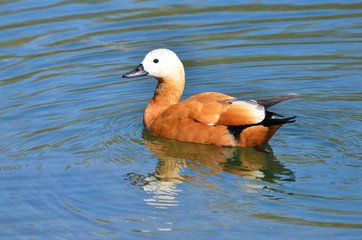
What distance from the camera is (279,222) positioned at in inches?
214

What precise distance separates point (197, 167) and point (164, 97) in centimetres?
162

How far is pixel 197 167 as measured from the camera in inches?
268

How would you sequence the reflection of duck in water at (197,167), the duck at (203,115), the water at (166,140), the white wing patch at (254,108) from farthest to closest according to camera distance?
the duck at (203,115), the white wing patch at (254,108), the reflection of duck in water at (197,167), the water at (166,140)

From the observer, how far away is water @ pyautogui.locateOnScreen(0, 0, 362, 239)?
225 inches

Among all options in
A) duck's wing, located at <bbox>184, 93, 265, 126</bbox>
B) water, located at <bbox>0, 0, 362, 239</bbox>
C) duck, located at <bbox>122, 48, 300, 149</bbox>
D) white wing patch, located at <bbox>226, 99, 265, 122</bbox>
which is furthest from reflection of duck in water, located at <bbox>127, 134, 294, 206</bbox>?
white wing patch, located at <bbox>226, 99, 265, 122</bbox>

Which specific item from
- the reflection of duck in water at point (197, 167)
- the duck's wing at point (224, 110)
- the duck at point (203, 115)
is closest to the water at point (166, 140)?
the reflection of duck in water at point (197, 167)

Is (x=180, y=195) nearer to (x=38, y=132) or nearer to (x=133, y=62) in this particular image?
(x=38, y=132)

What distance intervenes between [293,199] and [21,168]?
306 centimetres

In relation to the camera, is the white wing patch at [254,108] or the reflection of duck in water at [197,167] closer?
the reflection of duck in water at [197,167]

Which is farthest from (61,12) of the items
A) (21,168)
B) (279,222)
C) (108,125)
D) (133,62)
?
(279,222)

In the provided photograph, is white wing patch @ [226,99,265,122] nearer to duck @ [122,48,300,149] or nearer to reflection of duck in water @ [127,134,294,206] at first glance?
duck @ [122,48,300,149]

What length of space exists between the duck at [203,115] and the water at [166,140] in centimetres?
15

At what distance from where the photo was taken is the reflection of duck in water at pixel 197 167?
20.8ft

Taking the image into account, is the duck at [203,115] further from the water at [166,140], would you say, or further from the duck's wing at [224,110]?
the water at [166,140]
